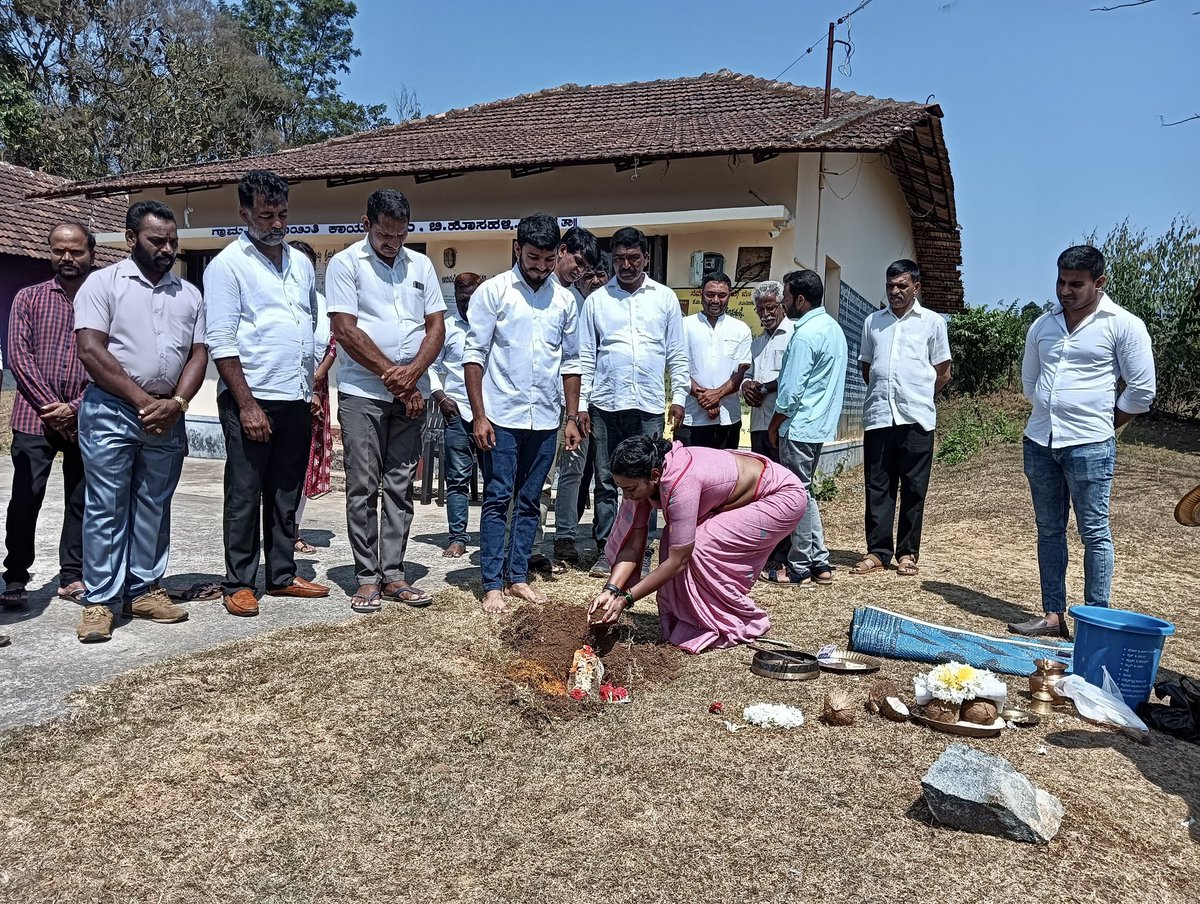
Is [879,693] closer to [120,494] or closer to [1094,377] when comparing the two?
[1094,377]

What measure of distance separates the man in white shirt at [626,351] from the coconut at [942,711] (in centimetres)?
248

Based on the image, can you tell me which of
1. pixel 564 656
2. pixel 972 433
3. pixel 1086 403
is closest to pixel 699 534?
pixel 564 656

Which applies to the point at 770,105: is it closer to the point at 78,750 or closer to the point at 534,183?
the point at 534,183

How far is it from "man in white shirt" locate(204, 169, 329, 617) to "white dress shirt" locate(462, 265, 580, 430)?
0.91 metres

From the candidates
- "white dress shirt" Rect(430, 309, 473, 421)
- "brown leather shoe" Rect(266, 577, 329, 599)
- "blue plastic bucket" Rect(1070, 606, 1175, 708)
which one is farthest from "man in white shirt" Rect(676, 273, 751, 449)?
"blue plastic bucket" Rect(1070, 606, 1175, 708)

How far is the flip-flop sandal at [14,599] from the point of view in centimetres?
423

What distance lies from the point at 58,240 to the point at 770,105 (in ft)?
31.5

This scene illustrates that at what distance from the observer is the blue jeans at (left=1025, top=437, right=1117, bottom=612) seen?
4445 mm

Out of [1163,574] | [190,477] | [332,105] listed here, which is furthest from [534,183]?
[332,105]

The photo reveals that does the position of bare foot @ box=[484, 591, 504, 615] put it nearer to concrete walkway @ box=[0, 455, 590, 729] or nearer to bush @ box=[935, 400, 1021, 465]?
concrete walkway @ box=[0, 455, 590, 729]

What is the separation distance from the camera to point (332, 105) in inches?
1264

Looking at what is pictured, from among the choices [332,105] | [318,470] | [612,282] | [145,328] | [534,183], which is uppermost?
[332,105]

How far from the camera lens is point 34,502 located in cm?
442

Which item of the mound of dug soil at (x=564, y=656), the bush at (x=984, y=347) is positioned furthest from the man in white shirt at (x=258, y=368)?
the bush at (x=984, y=347)
